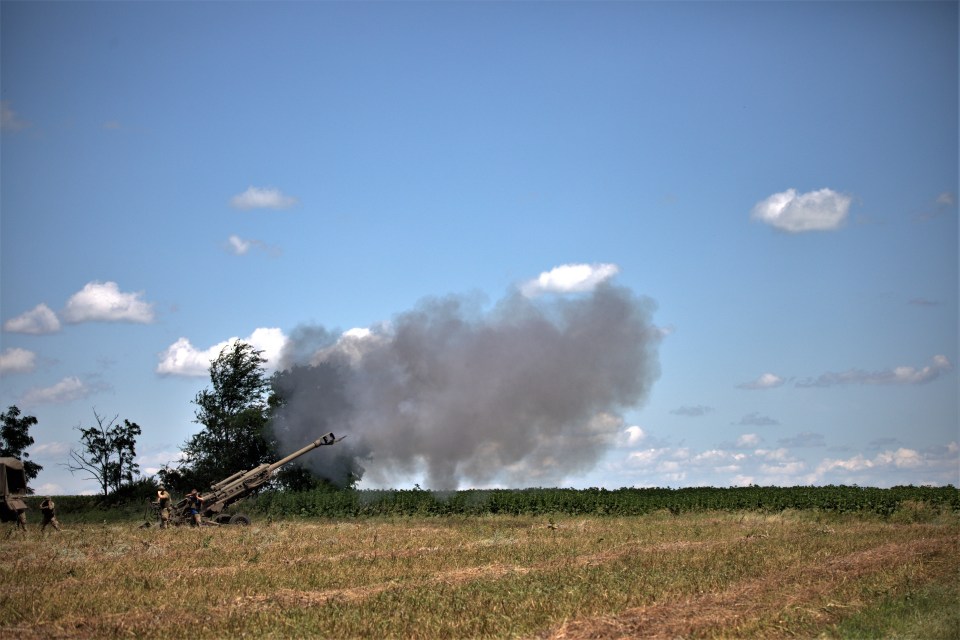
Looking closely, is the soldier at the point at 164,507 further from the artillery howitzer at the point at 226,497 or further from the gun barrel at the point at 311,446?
the gun barrel at the point at 311,446

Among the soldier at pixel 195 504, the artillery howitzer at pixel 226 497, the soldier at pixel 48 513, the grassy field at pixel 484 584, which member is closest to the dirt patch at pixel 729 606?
the grassy field at pixel 484 584

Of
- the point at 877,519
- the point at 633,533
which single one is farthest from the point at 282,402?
the point at 877,519

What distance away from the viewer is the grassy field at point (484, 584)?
1625 centimetres

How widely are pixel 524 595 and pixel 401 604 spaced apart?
2.21 metres

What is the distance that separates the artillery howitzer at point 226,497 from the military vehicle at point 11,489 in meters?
5.74

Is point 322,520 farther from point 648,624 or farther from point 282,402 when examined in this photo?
point 648,624

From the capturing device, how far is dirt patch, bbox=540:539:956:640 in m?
15.7

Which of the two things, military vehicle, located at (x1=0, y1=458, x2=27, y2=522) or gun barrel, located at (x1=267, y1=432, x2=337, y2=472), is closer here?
gun barrel, located at (x1=267, y1=432, x2=337, y2=472)

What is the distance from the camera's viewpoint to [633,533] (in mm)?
31906

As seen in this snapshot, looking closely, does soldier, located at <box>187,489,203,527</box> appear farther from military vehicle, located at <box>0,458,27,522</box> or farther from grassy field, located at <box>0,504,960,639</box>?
military vehicle, located at <box>0,458,27,522</box>

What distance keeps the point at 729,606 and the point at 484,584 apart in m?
4.69

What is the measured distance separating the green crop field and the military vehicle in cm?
432

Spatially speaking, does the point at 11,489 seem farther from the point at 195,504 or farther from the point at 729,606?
the point at 729,606

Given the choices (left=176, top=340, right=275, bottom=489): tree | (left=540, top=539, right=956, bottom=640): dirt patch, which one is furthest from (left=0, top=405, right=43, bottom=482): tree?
(left=540, top=539, right=956, bottom=640): dirt patch
